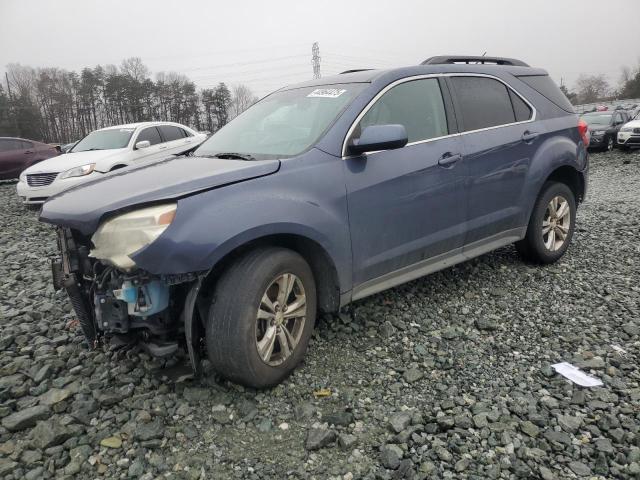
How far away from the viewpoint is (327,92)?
11.1ft

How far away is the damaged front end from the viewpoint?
2.30m

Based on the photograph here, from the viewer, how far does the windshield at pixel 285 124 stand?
9.98ft

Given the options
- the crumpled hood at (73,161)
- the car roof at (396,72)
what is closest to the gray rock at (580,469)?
the car roof at (396,72)

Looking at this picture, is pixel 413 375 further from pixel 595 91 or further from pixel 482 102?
pixel 595 91

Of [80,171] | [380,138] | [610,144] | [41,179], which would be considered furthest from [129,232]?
[610,144]

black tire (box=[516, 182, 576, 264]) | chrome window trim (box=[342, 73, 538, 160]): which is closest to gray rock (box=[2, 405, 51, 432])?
chrome window trim (box=[342, 73, 538, 160])

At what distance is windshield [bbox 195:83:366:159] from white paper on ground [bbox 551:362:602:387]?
202 centimetres

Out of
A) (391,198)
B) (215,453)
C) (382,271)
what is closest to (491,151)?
(391,198)

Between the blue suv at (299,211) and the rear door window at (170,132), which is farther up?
the rear door window at (170,132)

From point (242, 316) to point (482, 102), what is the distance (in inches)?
106

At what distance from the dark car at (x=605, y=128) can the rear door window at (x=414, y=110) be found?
646 inches

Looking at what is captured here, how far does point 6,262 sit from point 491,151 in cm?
561

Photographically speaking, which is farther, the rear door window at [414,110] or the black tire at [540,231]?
the black tire at [540,231]

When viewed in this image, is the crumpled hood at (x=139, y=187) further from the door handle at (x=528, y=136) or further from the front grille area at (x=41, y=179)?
the front grille area at (x=41, y=179)
